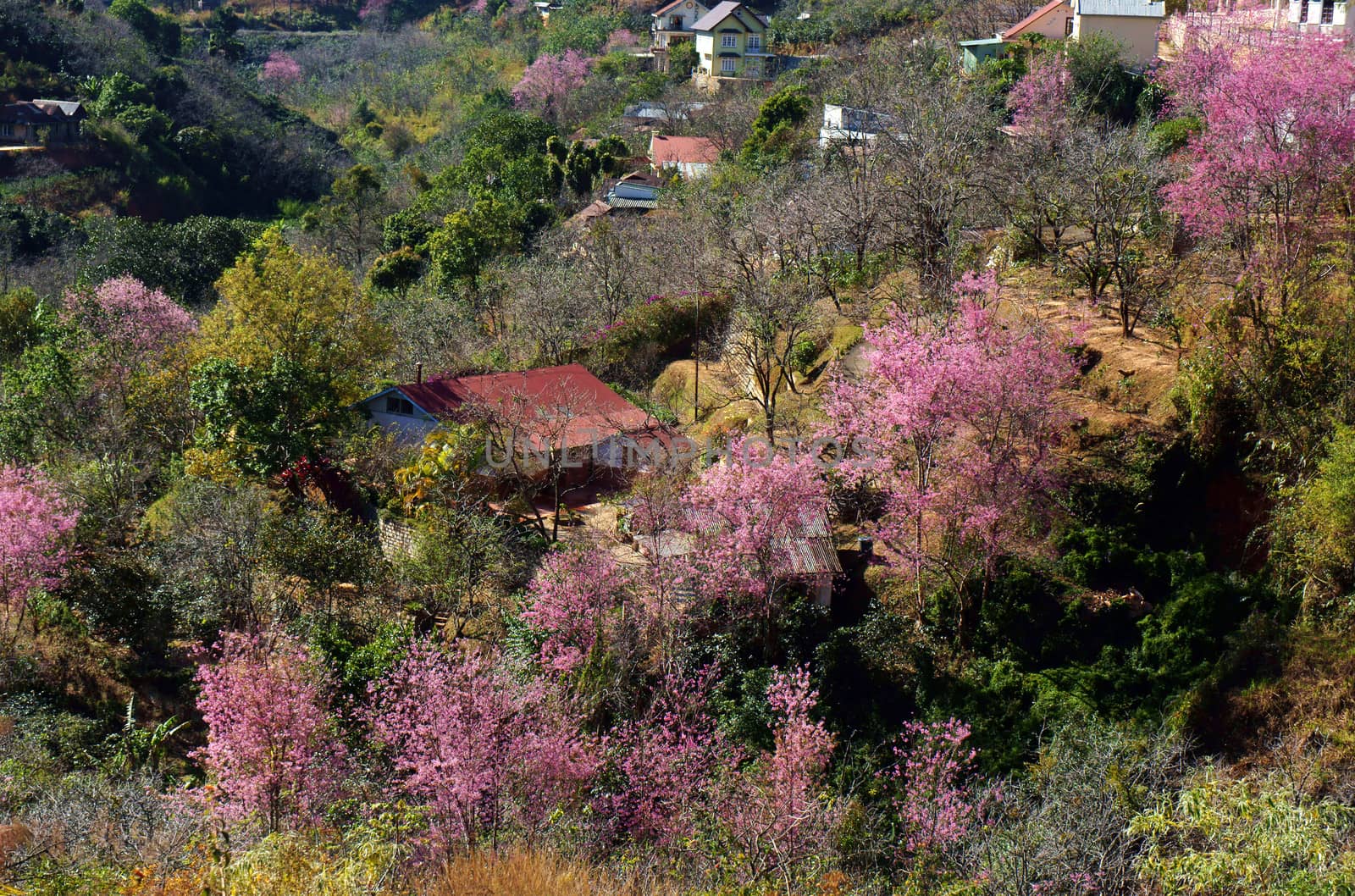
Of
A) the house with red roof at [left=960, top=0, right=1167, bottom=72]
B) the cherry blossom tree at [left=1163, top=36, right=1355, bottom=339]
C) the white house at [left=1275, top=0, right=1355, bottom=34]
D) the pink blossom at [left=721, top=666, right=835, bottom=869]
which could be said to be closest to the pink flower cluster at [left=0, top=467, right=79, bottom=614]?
the pink blossom at [left=721, top=666, right=835, bottom=869]

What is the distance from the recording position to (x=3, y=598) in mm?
17625

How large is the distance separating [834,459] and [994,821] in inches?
287

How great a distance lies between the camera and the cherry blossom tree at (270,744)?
1322 centimetres

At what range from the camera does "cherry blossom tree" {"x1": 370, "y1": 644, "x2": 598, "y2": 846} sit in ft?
41.9

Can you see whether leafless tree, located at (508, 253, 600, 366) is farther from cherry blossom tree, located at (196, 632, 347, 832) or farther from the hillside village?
cherry blossom tree, located at (196, 632, 347, 832)

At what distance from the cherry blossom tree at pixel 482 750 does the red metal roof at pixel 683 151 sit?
27356mm

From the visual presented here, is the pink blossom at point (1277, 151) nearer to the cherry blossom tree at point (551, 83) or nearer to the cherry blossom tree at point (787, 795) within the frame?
the cherry blossom tree at point (787, 795)

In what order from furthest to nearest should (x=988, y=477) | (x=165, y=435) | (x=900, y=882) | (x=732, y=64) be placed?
1. (x=732, y=64)
2. (x=165, y=435)
3. (x=988, y=477)
4. (x=900, y=882)

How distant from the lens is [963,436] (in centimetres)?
1556

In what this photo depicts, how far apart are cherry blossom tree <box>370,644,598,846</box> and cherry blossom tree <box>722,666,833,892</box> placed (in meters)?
1.91

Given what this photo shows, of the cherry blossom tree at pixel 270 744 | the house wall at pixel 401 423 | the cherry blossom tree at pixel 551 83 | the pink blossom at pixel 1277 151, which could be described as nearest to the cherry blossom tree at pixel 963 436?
the pink blossom at pixel 1277 151

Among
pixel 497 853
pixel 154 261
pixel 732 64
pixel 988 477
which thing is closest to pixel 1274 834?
pixel 988 477

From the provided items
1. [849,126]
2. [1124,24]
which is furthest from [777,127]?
[1124,24]

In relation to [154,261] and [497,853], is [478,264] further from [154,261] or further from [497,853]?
[497,853]
